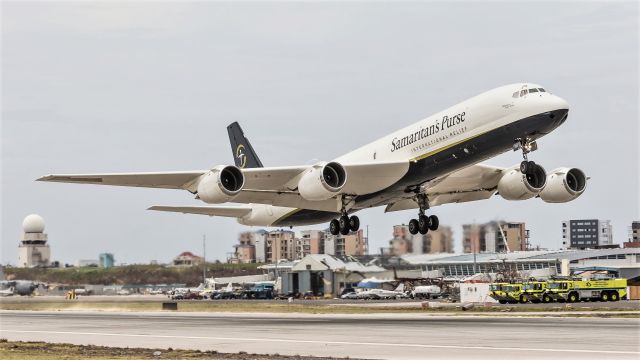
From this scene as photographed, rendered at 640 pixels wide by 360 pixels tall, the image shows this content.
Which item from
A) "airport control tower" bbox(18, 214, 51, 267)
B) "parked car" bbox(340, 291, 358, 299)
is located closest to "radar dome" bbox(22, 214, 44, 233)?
"airport control tower" bbox(18, 214, 51, 267)

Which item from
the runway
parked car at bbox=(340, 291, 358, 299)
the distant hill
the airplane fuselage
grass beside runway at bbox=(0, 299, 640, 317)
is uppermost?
the airplane fuselage

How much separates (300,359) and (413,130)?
23.2m

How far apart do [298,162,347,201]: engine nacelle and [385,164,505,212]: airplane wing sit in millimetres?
6203

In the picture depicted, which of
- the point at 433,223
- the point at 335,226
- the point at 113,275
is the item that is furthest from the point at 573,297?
the point at 113,275

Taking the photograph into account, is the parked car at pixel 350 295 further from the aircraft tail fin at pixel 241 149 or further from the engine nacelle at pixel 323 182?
the engine nacelle at pixel 323 182

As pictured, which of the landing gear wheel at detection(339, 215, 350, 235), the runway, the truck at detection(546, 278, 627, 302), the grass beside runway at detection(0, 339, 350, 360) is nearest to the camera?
the runway

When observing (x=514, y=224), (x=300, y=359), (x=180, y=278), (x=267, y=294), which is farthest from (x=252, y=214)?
(x=180, y=278)

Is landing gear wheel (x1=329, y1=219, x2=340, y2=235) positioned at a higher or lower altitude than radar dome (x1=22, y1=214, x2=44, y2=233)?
lower

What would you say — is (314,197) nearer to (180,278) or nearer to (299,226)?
(299,226)

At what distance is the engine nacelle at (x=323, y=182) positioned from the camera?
4822 centimetres

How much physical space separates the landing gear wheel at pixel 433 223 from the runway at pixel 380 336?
7.46m

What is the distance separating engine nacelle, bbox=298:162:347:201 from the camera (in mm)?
48219

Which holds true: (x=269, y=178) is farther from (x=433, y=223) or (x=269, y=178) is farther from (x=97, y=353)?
(x=97, y=353)

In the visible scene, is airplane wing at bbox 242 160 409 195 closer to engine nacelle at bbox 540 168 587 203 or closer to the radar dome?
engine nacelle at bbox 540 168 587 203
